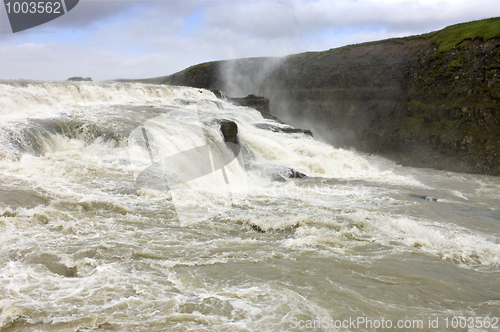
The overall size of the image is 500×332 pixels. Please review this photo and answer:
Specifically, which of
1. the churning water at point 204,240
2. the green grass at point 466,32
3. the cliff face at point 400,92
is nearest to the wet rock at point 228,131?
the churning water at point 204,240

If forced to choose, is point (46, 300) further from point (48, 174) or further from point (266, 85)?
point (266, 85)

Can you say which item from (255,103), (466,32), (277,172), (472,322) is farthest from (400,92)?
(472,322)

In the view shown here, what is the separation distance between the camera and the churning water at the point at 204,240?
12.9 ft

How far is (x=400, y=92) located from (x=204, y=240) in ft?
77.0

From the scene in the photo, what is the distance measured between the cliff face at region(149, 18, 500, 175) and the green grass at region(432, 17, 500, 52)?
2.7 inches

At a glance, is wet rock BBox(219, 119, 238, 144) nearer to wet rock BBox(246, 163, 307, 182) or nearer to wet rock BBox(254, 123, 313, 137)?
wet rock BBox(246, 163, 307, 182)

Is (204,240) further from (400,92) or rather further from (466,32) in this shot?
(400,92)

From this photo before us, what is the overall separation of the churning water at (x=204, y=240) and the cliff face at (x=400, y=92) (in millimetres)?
7799

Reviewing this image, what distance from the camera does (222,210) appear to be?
7586 millimetres

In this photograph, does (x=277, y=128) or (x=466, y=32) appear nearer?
(x=277, y=128)

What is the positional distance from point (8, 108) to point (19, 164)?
464 centimetres

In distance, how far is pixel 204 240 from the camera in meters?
5.99

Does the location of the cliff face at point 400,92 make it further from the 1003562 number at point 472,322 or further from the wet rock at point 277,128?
the 1003562 number at point 472,322

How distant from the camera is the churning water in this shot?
3.93 meters
